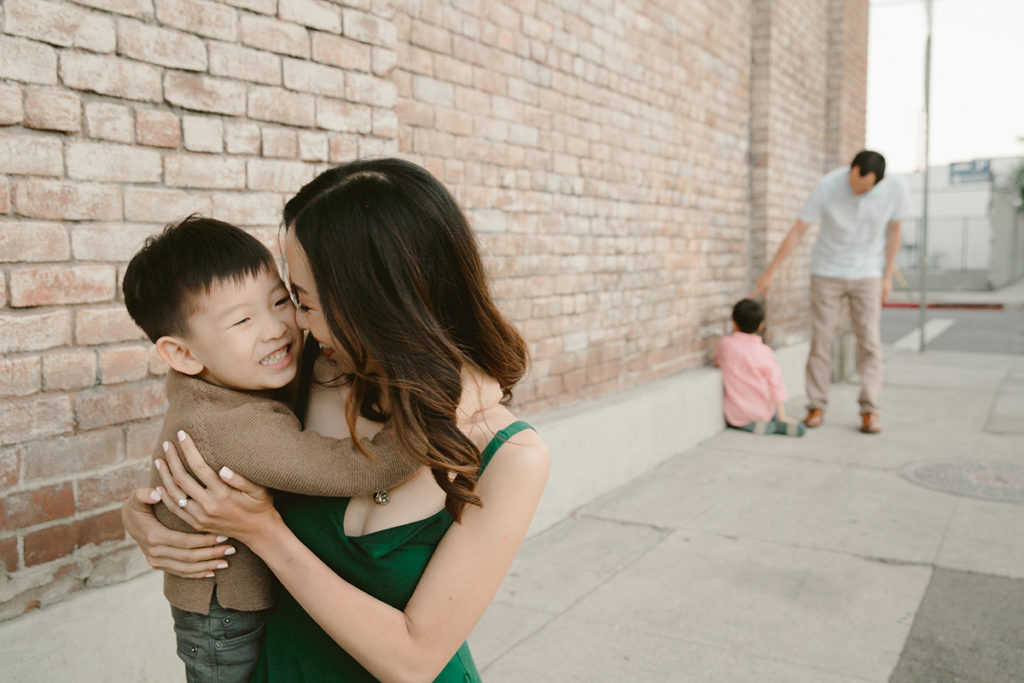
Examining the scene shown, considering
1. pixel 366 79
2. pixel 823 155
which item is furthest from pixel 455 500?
pixel 823 155

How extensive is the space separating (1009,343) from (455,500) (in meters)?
13.7

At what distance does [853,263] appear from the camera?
21.8 ft

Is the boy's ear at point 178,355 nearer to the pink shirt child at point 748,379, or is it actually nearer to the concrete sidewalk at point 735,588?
the concrete sidewalk at point 735,588

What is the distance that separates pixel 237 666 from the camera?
4.87ft

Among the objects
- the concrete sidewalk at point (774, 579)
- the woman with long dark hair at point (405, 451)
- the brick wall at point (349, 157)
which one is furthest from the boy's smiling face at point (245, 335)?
the concrete sidewalk at point (774, 579)

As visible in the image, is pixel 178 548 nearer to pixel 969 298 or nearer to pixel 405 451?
pixel 405 451

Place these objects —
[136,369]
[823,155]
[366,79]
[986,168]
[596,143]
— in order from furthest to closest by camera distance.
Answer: [986,168]
[823,155]
[596,143]
[366,79]
[136,369]

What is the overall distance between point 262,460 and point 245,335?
0.27 m

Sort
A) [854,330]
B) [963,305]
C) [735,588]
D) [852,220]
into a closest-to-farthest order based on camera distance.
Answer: [735,588], [852,220], [854,330], [963,305]

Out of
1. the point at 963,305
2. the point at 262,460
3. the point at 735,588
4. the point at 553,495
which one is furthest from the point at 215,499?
the point at 963,305

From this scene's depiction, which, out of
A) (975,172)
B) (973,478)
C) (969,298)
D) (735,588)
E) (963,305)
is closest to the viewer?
(735,588)

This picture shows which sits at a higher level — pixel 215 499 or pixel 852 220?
pixel 852 220

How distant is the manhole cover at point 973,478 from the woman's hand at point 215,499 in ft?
15.2

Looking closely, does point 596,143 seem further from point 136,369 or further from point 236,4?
point 136,369
